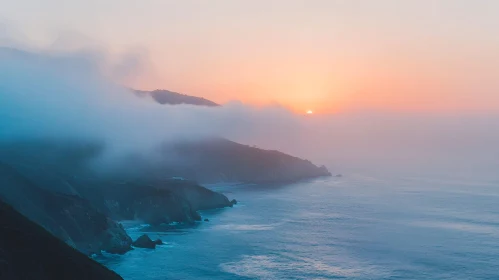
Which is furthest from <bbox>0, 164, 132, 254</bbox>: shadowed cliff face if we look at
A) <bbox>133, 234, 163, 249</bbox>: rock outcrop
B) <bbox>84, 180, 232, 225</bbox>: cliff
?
<bbox>84, 180, 232, 225</bbox>: cliff

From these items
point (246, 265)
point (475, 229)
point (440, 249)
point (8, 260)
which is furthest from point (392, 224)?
point (8, 260)

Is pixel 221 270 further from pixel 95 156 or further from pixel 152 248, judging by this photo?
pixel 95 156

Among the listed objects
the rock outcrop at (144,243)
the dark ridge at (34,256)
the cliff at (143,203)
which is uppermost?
the cliff at (143,203)

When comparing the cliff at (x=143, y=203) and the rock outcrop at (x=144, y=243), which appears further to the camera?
the cliff at (x=143, y=203)

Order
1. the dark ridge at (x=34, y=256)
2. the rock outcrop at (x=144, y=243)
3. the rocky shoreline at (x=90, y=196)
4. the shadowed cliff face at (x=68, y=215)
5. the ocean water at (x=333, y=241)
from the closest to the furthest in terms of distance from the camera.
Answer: the dark ridge at (x=34, y=256) < the ocean water at (x=333, y=241) < the shadowed cliff face at (x=68, y=215) < the rocky shoreline at (x=90, y=196) < the rock outcrop at (x=144, y=243)

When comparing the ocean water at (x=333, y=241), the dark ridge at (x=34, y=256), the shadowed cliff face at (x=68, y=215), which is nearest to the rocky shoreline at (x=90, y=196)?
the shadowed cliff face at (x=68, y=215)

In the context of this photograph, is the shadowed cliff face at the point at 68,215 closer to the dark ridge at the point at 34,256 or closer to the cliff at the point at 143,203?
the cliff at the point at 143,203
